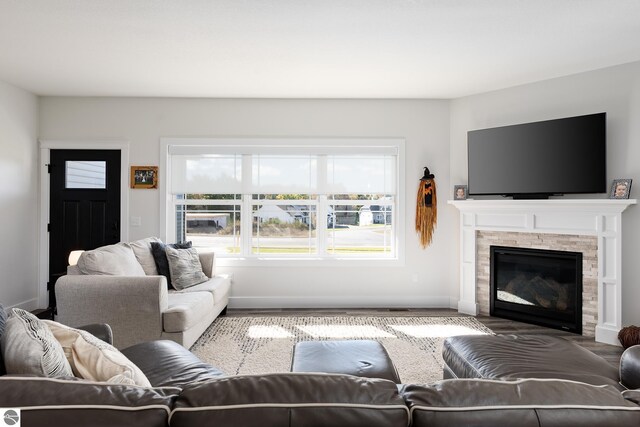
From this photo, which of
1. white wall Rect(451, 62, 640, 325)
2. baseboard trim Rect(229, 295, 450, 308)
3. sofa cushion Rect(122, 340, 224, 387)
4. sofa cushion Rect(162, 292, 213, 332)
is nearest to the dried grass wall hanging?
baseboard trim Rect(229, 295, 450, 308)

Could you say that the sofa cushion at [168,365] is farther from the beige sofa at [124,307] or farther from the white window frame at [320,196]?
the white window frame at [320,196]

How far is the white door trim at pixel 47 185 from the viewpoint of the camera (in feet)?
15.5

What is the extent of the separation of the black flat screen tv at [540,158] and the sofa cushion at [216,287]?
3.00 meters

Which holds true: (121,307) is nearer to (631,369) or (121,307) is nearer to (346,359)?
(346,359)

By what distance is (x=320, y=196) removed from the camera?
4926 millimetres

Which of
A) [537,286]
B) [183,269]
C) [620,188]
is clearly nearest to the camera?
[620,188]

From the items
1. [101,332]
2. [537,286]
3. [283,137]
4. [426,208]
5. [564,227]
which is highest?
[283,137]

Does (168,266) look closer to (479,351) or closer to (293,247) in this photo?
(293,247)

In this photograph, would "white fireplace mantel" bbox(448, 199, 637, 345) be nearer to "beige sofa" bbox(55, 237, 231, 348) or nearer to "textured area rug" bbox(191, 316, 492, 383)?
"textured area rug" bbox(191, 316, 492, 383)

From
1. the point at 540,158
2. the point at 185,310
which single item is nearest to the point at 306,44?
the point at 185,310

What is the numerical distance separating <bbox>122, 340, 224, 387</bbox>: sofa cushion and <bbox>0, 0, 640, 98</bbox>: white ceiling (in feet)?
7.21

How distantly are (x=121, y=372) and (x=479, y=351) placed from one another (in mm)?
1767

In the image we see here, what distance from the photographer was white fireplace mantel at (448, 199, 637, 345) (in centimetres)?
365

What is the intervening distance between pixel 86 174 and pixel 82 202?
1.14 ft
